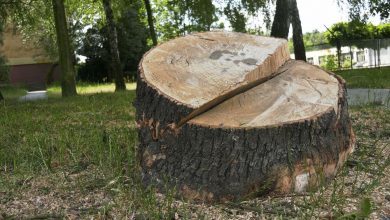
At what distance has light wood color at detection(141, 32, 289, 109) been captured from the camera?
3514 mm

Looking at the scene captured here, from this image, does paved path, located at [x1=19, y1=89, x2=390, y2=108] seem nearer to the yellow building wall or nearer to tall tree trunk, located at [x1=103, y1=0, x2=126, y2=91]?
tall tree trunk, located at [x1=103, y1=0, x2=126, y2=91]

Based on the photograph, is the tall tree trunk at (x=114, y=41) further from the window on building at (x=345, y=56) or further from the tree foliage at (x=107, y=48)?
the tree foliage at (x=107, y=48)

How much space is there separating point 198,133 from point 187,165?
23cm

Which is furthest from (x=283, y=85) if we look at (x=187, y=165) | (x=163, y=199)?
(x=163, y=199)

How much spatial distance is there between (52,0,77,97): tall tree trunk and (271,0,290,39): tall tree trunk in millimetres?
6591

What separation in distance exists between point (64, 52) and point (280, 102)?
1381cm

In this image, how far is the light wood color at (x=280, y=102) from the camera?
328 cm

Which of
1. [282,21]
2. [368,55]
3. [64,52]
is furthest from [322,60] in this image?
[64,52]

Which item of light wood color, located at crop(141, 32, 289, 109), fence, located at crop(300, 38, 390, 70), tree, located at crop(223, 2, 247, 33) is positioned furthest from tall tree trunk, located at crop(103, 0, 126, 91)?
light wood color, located at crop(141, 32, 289, 109)

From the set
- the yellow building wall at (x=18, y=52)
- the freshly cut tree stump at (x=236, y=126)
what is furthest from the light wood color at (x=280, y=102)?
the yellow building wall at (x=18, y=52)

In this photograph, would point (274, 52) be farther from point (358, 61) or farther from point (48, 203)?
Answer: point (358, 61)

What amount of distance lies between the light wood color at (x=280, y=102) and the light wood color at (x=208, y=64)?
4.0 inches

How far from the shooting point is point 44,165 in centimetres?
408

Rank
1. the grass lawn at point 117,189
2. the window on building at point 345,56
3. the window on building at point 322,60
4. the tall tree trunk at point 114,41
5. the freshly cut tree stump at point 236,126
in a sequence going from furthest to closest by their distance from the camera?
the window on building at point 322,60 < the window on building at point 345,56 < the tall tree trunk at point 114,41 < the freshly cut tree stump at point 236,126 < the grass lawn at point 117,189
